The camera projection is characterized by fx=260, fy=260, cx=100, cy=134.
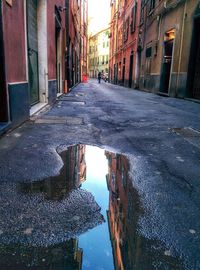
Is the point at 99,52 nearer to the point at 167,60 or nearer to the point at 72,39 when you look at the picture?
the point at 72,39

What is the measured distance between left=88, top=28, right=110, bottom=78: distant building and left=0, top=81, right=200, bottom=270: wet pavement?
2242 inches

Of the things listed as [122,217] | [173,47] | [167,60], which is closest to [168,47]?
[167,60]

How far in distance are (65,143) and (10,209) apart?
2.27 metres

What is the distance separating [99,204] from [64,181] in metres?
0.63

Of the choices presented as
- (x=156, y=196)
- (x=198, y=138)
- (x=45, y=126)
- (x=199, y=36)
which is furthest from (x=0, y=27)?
(x=199, y=36)

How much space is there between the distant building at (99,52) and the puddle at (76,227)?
191 ft

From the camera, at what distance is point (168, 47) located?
50.7 feet

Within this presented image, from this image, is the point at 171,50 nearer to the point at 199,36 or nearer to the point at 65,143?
the point at 199,36

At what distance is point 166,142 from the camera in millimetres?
4699

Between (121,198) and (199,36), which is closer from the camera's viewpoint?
(121,198)

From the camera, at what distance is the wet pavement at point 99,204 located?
172cm

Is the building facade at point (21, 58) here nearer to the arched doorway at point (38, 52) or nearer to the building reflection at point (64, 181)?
the arched doorway at point (38, 52)

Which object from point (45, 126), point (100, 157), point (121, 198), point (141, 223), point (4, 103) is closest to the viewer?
point (141, 223)

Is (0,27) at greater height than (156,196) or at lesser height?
greater
